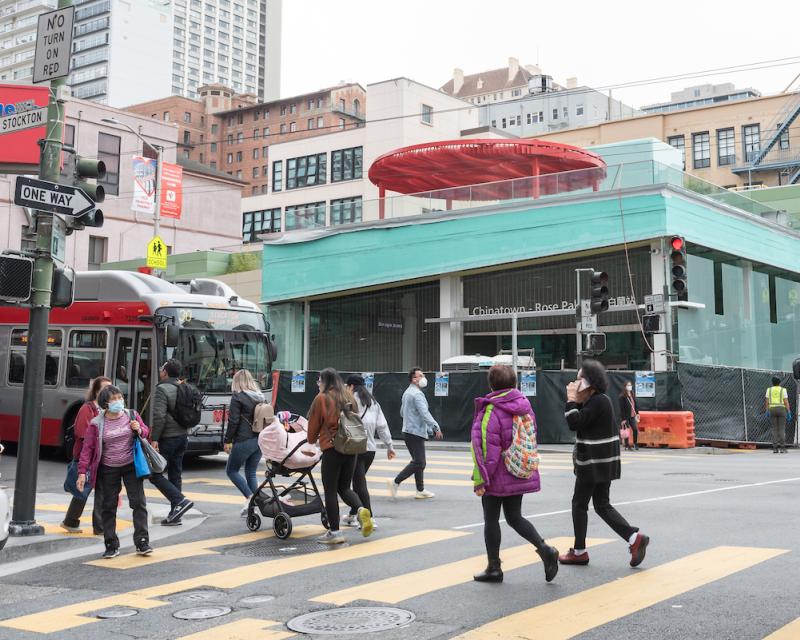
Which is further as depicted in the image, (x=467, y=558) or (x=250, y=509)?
(x=250, y=509)

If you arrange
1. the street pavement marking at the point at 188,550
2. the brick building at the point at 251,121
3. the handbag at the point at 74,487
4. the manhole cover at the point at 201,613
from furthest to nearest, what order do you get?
the brick building at the point at 251,121 < the handbag at the point at 74,487 < the street pavement marking at the point at 188,550 < the manhole cover at the point at 201,613

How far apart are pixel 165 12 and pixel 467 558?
→ 478 ft

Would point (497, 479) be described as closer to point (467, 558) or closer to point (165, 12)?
point (467, 558)

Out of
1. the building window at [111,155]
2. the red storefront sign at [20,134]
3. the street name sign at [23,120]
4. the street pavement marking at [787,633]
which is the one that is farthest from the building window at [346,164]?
the street pavement marking at [787,633]

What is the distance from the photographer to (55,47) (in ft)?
33.3

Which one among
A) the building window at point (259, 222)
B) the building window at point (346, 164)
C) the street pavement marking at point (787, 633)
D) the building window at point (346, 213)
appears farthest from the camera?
the building window at point (259, 222)

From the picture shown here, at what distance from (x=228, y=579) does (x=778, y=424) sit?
19275 mm

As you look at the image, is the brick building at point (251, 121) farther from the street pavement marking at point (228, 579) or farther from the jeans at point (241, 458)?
the street pavement marking at point (228, 579)

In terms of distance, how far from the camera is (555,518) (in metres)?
10.8

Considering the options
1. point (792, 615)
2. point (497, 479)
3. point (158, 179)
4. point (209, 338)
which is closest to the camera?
point (792, 615)

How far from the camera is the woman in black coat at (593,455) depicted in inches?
305

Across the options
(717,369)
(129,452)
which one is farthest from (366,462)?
(717,369)

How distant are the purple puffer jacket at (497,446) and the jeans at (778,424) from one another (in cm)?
1819

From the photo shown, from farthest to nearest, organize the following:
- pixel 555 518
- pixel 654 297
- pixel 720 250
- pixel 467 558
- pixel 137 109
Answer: pixel 137 109 → pixel 720 250 → pixel 654 297 → pixel 555 518 → pixel 467 558
